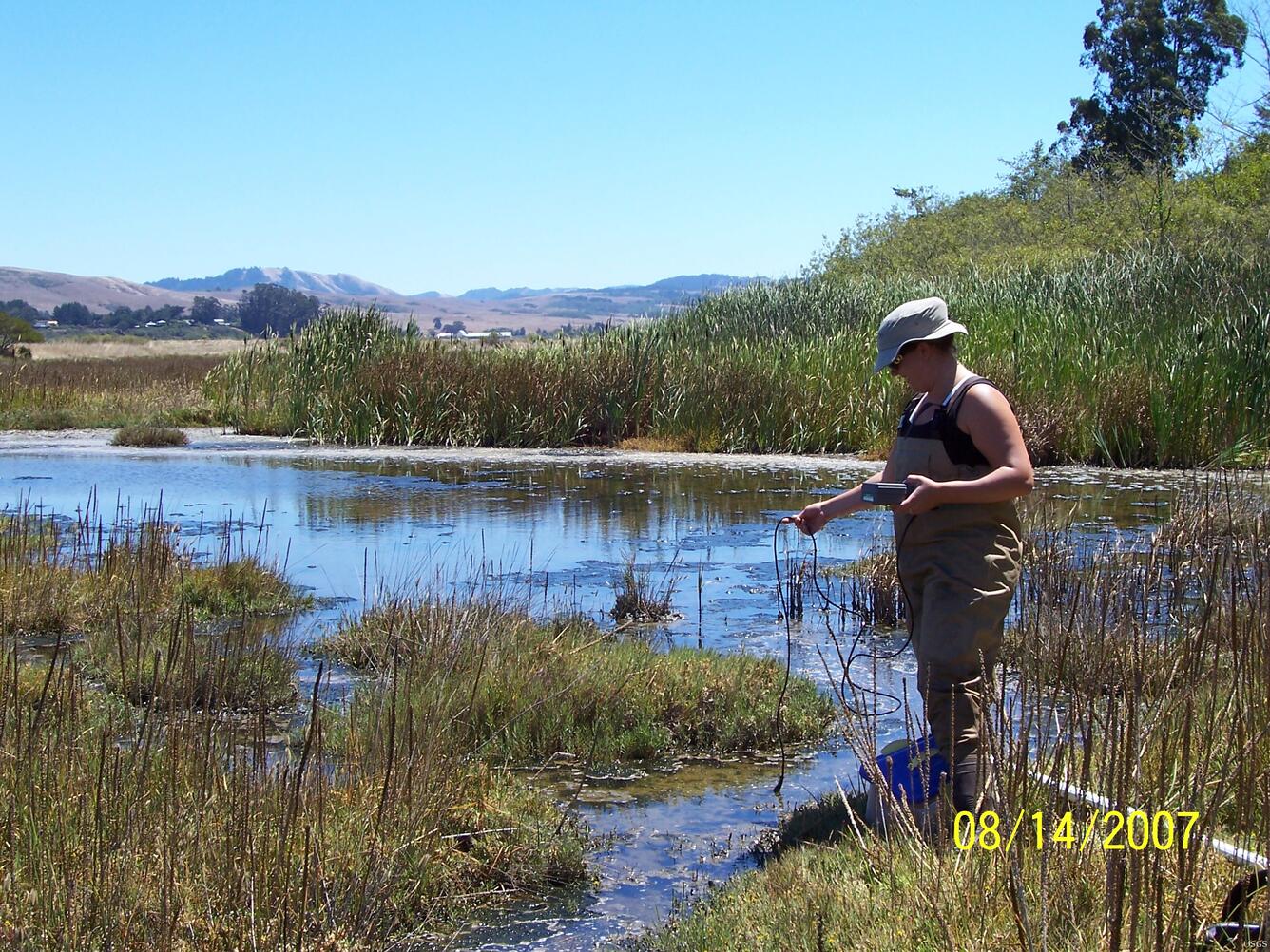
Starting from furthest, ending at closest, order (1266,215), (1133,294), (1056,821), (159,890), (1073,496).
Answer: (1266,215) < (1133,294) < (1073,496) < (159,890) < (1056,821)

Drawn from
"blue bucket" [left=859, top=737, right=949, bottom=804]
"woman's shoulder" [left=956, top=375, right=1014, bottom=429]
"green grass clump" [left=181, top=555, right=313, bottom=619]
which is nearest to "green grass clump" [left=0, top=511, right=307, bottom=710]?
"green grass clump" [left=181, top=555, right=313, bottom=619]

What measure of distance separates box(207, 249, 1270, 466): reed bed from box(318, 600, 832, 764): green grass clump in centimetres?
1125

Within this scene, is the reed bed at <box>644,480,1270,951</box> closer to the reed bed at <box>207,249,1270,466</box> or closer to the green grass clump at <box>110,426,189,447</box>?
the reed bed at <box>207,249,1270,466</box>

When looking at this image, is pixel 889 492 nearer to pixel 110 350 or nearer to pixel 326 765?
pixel 326 765

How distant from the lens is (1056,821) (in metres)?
3.58

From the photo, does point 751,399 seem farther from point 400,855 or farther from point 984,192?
point 984,192

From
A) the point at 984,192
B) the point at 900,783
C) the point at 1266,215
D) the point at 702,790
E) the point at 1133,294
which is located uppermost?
the point at 984,192

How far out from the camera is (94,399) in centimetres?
2839

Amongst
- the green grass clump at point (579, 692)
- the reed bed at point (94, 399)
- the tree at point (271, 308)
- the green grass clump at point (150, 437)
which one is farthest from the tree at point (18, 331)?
the tree at point (271, 308)

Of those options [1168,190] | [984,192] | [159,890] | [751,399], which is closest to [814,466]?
[751,399]

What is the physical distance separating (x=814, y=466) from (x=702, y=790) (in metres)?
12.8

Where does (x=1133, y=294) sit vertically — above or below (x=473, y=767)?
above
